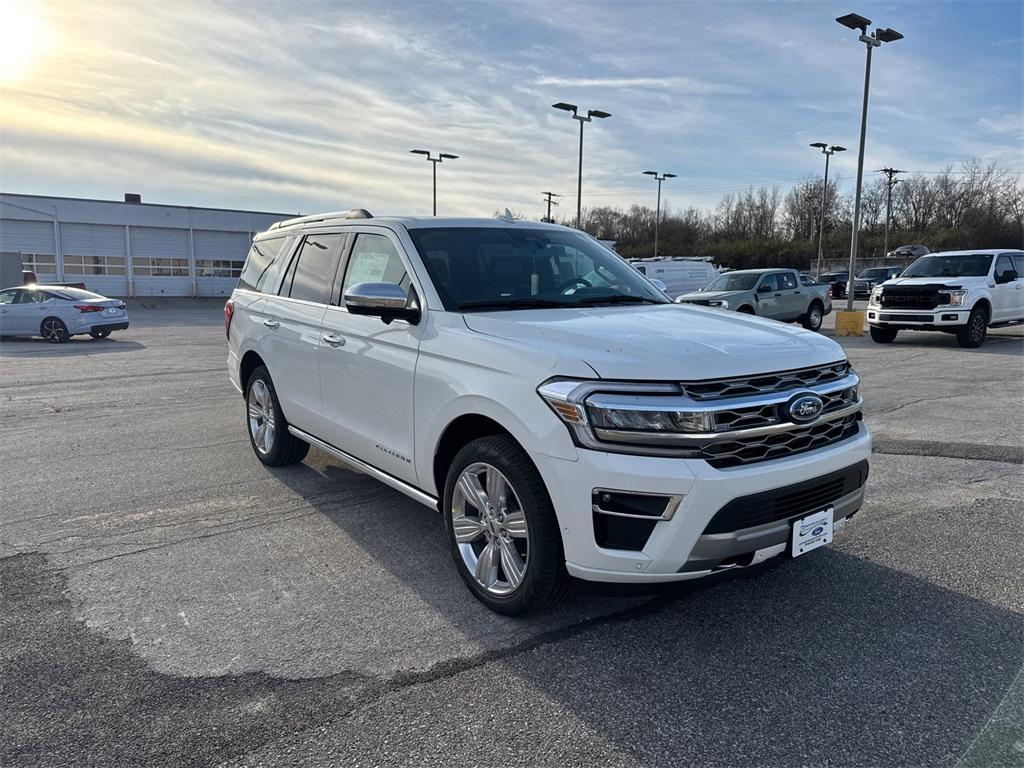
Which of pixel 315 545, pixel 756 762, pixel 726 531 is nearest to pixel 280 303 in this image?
pixel 315 545

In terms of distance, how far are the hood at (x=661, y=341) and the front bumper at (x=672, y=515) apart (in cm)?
38

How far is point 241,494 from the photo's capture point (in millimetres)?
5418

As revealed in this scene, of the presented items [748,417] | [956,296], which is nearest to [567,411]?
[748,417]

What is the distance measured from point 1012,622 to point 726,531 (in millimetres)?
1658

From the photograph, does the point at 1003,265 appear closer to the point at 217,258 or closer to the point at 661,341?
the point at 661,341

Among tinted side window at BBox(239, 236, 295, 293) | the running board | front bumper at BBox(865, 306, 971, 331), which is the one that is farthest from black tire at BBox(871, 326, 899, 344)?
the running board

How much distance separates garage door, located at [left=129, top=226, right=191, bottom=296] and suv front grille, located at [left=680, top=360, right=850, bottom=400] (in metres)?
51.3

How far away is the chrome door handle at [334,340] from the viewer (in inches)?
180

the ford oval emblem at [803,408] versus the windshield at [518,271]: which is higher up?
the windshield at [518,271]

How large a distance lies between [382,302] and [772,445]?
6.55 ft

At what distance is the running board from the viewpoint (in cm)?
395

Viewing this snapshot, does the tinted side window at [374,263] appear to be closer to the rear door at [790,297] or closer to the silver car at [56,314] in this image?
the silver car at [56,314]

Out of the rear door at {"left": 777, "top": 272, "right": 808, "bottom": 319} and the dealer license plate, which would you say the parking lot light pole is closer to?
the rear door at {"left": 777, "top": 272, "right": 808, "bottom": 319}

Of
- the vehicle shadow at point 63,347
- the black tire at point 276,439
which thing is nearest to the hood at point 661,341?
the black tire at point 276,439
